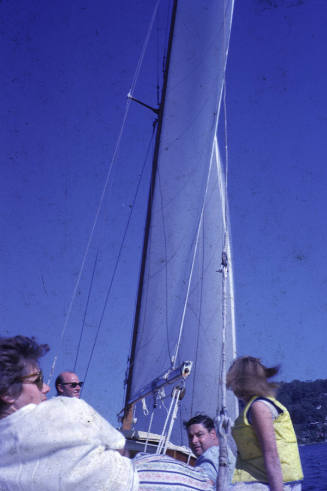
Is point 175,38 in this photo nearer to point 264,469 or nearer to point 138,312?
point 138,312

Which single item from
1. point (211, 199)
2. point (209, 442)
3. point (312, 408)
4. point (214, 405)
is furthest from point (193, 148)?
point (312, 408)

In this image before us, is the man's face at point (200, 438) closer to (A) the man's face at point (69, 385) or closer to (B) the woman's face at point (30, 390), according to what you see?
(A) the man's face at point (69, 385)

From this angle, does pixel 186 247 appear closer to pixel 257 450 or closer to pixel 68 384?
pixel 68 384

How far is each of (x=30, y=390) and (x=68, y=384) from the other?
3515 mm

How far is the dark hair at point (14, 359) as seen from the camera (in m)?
1.65

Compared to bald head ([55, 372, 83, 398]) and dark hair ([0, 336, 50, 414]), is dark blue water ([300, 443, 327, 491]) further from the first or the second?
dark hair ([0, 336, 50, 414])

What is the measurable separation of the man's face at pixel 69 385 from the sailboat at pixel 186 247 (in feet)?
12.5

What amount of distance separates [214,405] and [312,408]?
238 ft

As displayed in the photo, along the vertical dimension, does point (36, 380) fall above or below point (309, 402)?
below

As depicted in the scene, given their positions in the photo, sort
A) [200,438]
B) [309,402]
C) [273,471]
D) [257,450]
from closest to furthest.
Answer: [273,471]
[257,450]
[200,438]
[309,402]

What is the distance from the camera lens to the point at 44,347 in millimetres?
1859

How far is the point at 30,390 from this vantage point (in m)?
1.69

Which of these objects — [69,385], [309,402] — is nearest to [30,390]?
[69,385]

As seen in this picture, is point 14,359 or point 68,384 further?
point 68,384
